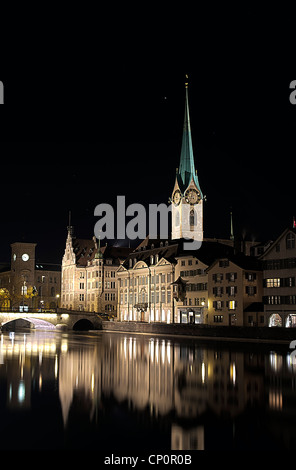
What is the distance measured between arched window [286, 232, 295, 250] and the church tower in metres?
67.8

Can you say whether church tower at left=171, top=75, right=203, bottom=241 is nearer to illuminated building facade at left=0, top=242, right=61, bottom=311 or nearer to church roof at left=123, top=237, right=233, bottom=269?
church roof at left=123, top=237, right=233, bottom=269

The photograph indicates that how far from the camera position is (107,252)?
144000 mm

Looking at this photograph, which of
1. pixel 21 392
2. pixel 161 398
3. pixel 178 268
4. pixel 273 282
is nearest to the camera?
pixel 161 398

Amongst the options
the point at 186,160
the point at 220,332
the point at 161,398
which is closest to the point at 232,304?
the point at 220,332

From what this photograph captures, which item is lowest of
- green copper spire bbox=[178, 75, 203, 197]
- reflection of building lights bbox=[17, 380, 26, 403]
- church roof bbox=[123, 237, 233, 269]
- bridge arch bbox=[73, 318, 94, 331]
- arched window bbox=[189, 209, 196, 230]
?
reflection of building lights bbox=[17, 380, 26, 403]

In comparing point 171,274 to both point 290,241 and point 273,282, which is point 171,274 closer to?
point 273,282

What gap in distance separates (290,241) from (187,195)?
71581mm

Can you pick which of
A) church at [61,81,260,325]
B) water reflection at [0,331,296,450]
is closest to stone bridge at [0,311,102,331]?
church at [61,81,260,325]

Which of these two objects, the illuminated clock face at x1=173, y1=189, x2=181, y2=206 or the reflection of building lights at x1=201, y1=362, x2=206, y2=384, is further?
the illuminated clock face at x1=173, y1=189, x2=181, y2=206

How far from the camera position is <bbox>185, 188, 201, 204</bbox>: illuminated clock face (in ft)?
483

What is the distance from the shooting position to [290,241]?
76.9 meters

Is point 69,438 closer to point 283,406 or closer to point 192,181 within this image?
point 283,406

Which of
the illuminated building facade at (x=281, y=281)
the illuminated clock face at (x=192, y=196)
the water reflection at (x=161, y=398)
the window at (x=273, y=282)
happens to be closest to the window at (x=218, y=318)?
the illuminated building facade at (x=281, y=281)

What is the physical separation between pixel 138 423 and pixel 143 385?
10.4 meters
